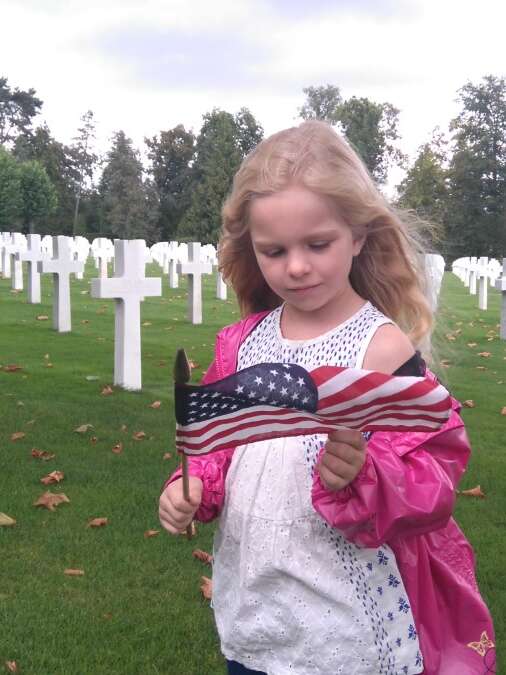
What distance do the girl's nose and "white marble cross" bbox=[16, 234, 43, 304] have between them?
45.7 feet

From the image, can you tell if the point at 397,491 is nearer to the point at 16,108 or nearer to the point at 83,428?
the point at 83,428

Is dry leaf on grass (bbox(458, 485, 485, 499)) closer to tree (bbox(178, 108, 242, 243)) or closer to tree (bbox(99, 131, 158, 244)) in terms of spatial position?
tree (bbox(178, 108, 242, 243))

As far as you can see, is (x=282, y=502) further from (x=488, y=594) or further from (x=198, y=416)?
(x=488, y=594)

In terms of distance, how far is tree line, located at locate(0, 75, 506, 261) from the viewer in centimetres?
5731

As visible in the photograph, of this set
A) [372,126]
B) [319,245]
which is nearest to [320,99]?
[372,126]

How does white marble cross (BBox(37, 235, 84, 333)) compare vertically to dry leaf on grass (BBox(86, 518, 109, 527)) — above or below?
above

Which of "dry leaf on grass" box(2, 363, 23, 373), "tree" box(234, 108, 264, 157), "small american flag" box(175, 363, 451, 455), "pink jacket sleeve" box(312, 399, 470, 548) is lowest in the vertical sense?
"dry leaf on grass" box(2, 363, 23, 373)

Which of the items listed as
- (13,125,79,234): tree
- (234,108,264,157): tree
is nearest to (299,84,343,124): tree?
(234,108,264,157): tree

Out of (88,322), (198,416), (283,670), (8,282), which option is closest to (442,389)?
(198,416)

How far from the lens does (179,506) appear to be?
6.16 ft

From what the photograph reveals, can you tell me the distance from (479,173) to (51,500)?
60.5 metres

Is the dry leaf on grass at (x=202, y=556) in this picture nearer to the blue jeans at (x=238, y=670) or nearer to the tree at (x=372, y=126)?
the blue jeans at (x=238, y=670)

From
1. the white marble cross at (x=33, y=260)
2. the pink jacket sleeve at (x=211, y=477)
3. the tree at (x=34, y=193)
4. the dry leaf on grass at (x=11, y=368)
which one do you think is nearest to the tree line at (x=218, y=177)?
the tree at (x=34, y=193)

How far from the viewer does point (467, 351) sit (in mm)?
11633
